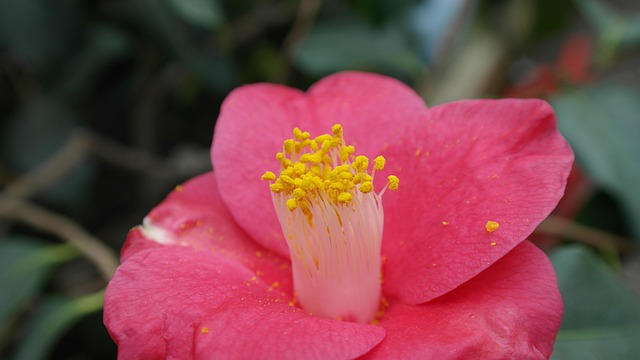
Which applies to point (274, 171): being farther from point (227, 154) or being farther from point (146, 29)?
point (146, 29)

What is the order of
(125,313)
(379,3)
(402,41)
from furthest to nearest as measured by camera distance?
1. (402,41)
2. (379,3)
3. (125,313)

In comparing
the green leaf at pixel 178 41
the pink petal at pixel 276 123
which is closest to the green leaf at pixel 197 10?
the green leaf at pixel 178 41

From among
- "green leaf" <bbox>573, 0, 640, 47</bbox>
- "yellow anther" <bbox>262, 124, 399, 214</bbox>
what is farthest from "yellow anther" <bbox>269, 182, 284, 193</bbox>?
"green leaf" <bbox>573, 0, 640, 47</bbox>

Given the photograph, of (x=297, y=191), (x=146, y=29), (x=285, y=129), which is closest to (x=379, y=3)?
(x=146, y=29)

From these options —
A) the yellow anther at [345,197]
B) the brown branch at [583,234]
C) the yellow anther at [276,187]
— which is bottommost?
the brown branch at [583,234]

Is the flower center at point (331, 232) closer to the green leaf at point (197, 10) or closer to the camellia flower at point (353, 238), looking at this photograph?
the camellia flower at point (353, 238)

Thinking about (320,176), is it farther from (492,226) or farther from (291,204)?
(492,226)
